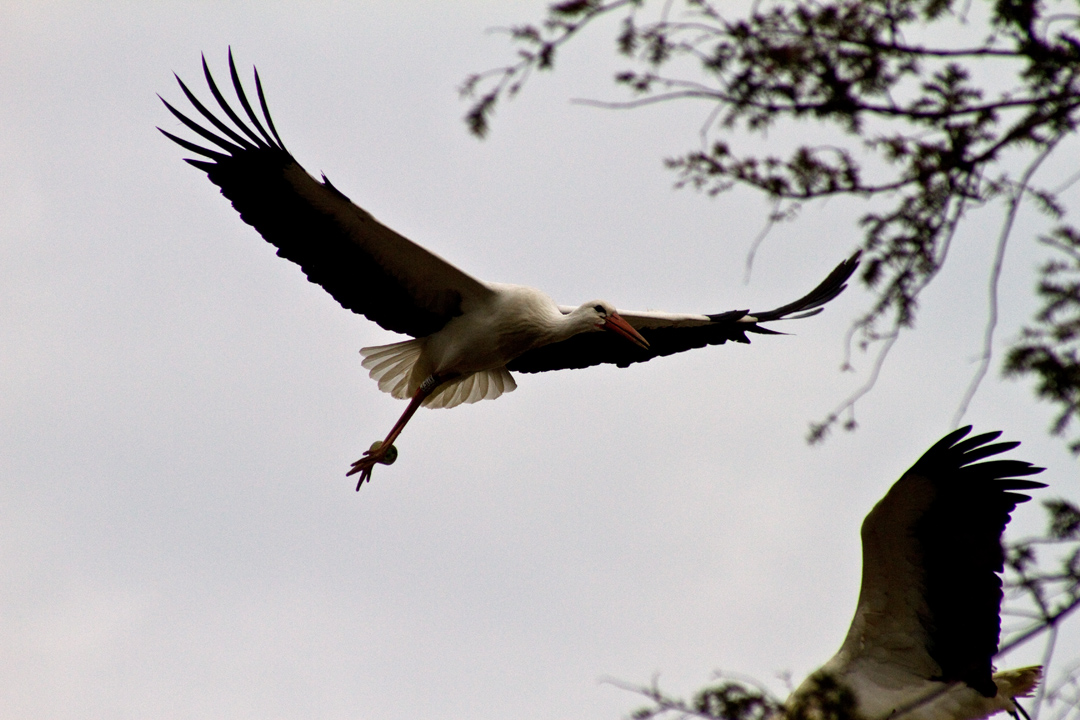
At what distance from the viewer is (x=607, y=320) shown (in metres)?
6.68

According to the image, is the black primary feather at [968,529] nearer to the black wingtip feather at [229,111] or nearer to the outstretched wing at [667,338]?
the outstretched wing at [667,338]

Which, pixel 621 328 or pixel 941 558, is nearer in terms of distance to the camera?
pixel 941 558

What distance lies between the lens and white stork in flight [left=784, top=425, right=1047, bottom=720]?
5688 millimetres

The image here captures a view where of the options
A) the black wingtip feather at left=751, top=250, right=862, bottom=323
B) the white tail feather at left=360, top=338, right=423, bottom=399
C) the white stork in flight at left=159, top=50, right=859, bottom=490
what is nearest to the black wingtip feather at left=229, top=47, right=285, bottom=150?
the white stork in flight at left=159, top=50, right=859, bottom=490

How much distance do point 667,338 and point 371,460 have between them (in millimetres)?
2041

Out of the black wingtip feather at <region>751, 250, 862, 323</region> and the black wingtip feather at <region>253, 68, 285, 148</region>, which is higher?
the black wingtip feather at <region>751, 250, 862, 323</region>

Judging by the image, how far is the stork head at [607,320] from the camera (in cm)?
666

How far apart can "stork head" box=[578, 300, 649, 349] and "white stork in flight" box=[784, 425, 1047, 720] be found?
5.43 ft

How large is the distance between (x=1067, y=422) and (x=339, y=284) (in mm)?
4799

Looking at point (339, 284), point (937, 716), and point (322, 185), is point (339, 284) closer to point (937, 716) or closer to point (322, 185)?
point (322, 185)

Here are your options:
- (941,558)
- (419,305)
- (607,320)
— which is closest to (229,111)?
(419,305)

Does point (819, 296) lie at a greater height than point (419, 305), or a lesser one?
greater

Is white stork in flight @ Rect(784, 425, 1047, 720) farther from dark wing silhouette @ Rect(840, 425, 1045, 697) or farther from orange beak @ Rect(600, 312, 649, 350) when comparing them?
orange beak @ Rect(600, 312, 649, 350)

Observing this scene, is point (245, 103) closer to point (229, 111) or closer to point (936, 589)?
point (229, 111)
